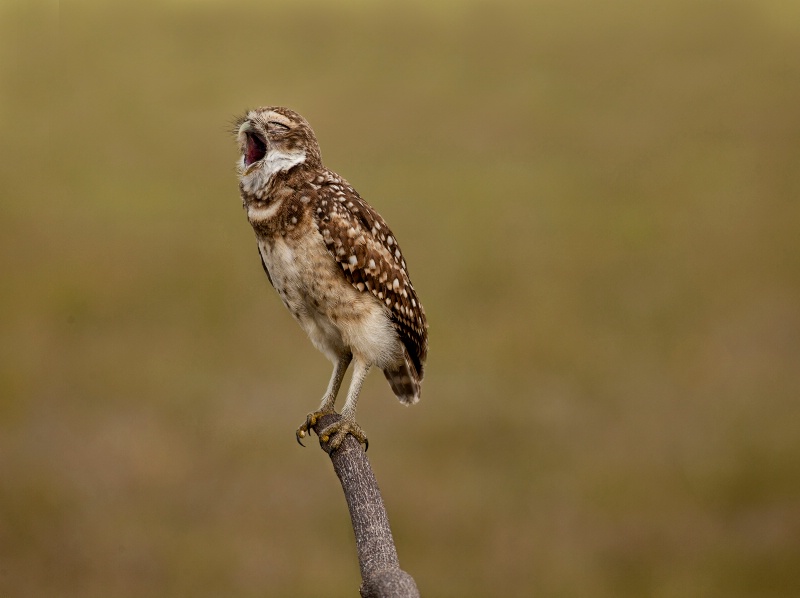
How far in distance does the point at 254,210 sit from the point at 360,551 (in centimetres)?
73

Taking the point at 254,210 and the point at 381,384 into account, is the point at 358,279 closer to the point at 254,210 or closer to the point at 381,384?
the point at 254,210

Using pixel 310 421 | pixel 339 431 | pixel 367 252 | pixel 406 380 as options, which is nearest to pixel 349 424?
pixel 339 431

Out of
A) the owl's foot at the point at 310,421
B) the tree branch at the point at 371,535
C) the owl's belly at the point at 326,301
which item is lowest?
the tree branch at the point at 371,535

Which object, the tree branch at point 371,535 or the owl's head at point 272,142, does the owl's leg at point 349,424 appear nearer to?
the tree branch at point 371,535

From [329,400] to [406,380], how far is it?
7.7 inches

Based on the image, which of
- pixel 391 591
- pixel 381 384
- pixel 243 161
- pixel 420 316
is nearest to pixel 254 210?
pixel 243 161

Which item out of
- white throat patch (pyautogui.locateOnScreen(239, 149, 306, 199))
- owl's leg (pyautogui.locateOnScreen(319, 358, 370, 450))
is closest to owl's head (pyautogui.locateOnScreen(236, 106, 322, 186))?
white throat patch (pyautogui.locateOnScreen(239, 149, 306, 199))

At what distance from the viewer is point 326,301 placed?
220 cm

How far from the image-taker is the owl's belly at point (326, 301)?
7.03 ft

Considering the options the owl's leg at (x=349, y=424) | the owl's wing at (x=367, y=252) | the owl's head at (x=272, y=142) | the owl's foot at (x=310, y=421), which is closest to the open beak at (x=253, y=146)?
the owl's head at (x=272, y=142)

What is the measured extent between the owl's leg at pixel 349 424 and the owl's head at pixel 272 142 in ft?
1.73

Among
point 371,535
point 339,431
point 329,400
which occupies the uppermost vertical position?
point 329,400

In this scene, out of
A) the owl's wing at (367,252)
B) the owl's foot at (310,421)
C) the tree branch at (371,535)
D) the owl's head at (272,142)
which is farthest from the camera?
the owl's foot at (310,421)

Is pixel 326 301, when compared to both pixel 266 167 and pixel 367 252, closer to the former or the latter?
pixel 367 252
